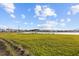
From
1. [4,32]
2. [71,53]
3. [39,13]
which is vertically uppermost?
[39,13]

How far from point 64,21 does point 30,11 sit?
1.43 feet

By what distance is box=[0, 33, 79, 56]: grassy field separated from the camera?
7.84ft

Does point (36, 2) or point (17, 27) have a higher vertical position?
A: point (36, 2)

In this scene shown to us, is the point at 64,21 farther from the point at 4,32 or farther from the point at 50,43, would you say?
the point at 4,32

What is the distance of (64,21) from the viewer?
242cm

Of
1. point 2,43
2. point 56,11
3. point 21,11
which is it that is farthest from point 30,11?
point 2,43

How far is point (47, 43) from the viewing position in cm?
242

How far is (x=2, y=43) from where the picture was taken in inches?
95.3

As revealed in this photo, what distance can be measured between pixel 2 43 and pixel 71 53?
2.81ft

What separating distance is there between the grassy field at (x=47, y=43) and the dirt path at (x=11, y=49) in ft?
0.12

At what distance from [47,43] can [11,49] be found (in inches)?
17.7

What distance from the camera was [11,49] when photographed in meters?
2.40

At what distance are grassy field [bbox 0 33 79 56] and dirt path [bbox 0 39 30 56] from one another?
0.04m

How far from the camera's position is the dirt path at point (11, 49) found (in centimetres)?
238
